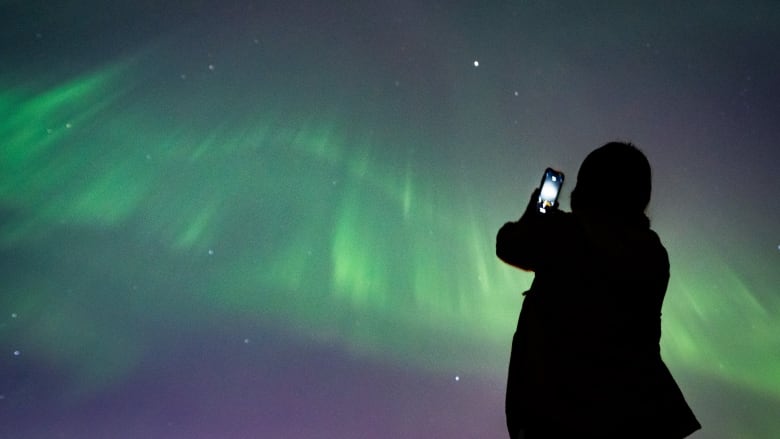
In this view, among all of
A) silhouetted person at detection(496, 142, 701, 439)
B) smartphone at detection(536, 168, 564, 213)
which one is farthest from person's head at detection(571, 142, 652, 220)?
smartphone at detection(536, 168, 564, 213)

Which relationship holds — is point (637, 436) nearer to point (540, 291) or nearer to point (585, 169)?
point (540, 291)

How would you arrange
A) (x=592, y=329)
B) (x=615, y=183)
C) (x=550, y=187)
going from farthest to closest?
(x=550, y=187) < (x=615, y=183) < (x=592, y=329)

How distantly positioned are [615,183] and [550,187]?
0.83 feet

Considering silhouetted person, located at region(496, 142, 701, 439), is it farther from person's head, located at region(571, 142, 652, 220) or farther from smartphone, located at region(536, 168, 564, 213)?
smartphone, located at region(536, 168, 564, 213)

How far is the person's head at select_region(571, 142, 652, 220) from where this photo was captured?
1.48m

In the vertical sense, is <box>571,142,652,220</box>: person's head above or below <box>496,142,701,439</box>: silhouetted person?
above

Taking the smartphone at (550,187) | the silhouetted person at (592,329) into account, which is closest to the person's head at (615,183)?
the silhouetted person at (592,329)

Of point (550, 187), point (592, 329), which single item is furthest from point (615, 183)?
point (592, 329)

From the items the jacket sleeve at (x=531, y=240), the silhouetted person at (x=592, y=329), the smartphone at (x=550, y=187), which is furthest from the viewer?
the smartphone at (x=550, y=187)

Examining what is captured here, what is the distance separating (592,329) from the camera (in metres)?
1.33

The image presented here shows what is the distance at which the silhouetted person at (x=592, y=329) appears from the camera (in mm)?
1278

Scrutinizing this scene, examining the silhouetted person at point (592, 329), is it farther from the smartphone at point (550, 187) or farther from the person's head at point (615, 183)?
the smartphone at point (550, 187)

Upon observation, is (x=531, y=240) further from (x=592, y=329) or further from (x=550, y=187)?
(x=550, y=187)

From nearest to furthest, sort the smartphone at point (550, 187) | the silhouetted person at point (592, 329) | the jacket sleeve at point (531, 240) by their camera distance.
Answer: the silhouetted person at point (592, 329)
the jacket sleeve at point (531, 240)
the smartphone at point (550, 187)
